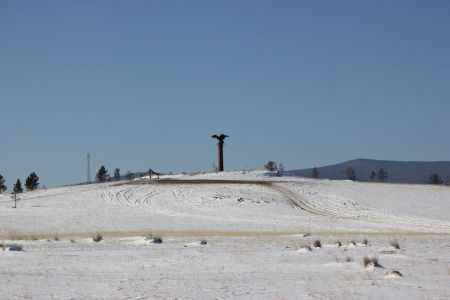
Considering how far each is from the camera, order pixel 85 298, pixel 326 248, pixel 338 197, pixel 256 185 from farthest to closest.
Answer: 1. pixel 256 185
2. pixel 338 197
3. pixel 326 248
4. pixel 85 298

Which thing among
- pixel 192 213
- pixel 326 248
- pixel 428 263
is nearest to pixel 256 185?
pixel 192 213

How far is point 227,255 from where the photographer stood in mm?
17875

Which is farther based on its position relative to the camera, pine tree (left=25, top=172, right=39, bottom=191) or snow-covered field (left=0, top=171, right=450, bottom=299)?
pine tree (left=25, top=172, right=39, bottom=191)

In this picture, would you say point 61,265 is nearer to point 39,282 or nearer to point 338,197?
point 39,282

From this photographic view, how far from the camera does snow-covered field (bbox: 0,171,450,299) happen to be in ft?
39.4

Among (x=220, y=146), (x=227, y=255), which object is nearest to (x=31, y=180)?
(x=220, y=146)

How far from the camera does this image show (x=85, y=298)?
1112cm

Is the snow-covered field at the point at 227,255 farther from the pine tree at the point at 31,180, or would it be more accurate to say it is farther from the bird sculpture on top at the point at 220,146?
the pine tree at the point at 31,180

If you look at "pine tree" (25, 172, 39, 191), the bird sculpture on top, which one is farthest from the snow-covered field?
"pine tree" (25, 172, 39, 191)

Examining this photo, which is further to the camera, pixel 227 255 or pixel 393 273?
pixel 227 255

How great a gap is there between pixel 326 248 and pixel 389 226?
54.1 ft

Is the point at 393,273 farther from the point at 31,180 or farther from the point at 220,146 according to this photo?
the point at 31,180

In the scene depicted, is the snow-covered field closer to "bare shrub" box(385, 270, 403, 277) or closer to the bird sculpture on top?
"bare shrub" box(385, 270, 403, 277)

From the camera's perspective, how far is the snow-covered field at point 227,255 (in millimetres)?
12008
